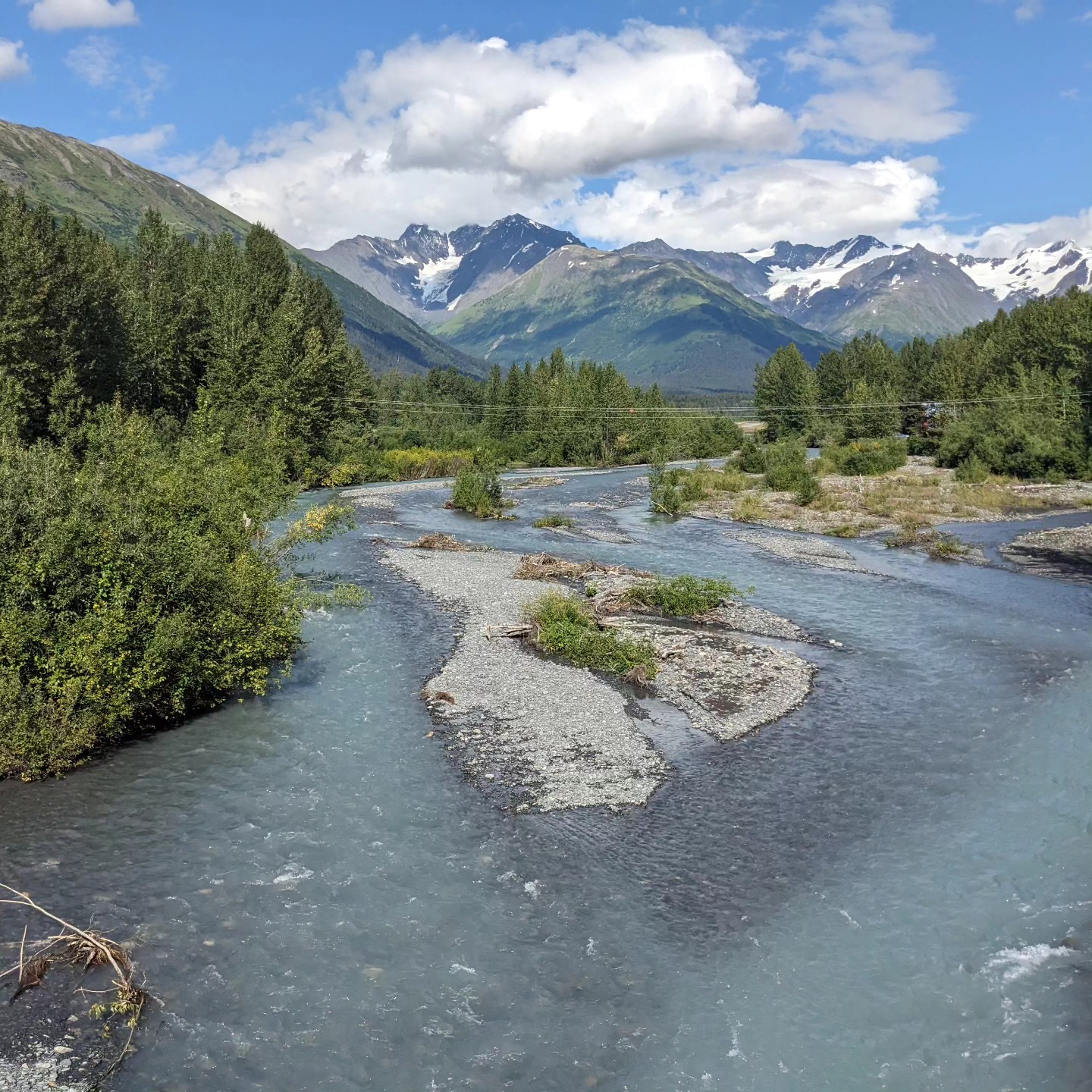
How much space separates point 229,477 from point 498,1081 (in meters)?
21.4

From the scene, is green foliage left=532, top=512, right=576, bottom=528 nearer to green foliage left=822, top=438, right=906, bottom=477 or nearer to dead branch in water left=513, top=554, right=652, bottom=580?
dead branch in water left=513, top=554, right=652, bottom=580

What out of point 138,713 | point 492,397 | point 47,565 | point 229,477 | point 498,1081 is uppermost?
point 492,397

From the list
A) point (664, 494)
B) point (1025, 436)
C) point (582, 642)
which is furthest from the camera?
point (1025, 436)

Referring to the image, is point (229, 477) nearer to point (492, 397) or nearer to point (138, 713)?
point (138, 713)

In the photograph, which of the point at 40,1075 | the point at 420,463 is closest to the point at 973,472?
the point at 420,463

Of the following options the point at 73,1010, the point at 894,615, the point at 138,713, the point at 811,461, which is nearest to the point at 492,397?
the point at 811,461

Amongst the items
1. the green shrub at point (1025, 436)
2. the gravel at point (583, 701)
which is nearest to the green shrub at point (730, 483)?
the green shrub at point (1025, 436)

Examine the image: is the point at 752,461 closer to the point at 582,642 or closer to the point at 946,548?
the point at 946,548

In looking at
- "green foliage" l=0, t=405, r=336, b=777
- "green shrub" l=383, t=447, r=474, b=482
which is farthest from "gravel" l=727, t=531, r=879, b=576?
"green shrub" l=383, t=447, r=474, b=482

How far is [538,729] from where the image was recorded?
878 inches

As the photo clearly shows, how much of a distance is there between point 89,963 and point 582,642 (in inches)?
701

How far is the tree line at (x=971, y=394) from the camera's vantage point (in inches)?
3489

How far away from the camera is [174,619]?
20.6 meters

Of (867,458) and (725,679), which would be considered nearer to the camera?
(725,679)
